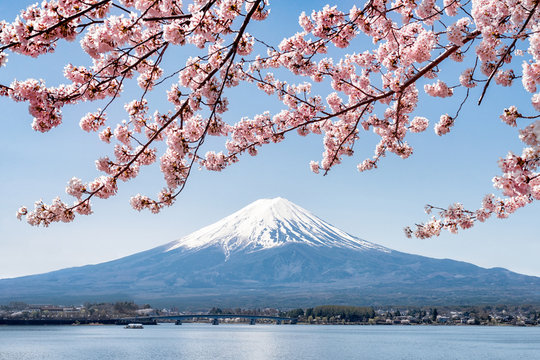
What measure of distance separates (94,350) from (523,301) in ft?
414

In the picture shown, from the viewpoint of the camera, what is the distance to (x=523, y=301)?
144625mm

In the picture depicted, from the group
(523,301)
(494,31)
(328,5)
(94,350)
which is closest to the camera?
(494,31)

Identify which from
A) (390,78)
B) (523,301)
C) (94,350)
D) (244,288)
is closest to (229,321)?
(244,288)

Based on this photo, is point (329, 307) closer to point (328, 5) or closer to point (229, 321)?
point (229, 321)

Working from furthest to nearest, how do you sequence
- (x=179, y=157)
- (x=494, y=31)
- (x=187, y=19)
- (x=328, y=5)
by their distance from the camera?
(x=328, y=5) → (x=179, y=157) → (x=187, y=19) → (x=494, y=31)

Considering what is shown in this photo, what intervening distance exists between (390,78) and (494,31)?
263 cm

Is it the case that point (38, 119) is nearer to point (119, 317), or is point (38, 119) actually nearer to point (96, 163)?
point (96, 163)

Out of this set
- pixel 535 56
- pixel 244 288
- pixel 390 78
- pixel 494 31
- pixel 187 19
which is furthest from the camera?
pixel 244 288

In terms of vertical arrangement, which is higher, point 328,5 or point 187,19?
point 328,5

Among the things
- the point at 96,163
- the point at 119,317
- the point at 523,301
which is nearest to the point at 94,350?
the point at 96,163

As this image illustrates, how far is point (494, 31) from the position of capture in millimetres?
3848

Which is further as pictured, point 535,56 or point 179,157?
point 179,157

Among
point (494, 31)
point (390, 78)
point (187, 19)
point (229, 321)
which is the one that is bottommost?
point (229, 321)

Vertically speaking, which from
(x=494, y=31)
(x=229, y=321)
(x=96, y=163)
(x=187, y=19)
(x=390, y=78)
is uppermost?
(x=390, y=78)
